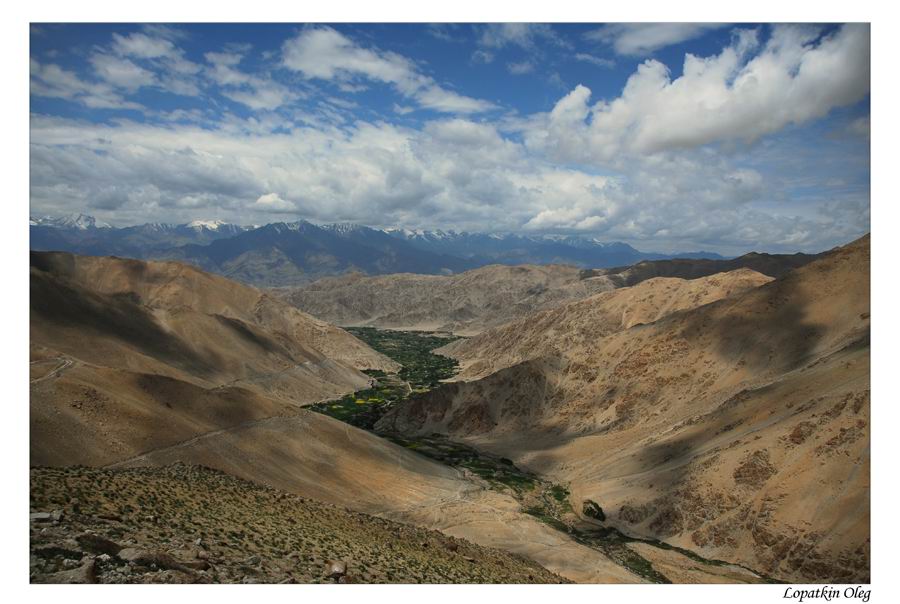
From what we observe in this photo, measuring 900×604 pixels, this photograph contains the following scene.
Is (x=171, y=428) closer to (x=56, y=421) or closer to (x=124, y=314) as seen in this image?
(x=56, y=421)

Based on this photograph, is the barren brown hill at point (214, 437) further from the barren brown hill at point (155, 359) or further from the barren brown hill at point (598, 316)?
the barren brown hill at point (598, 316)

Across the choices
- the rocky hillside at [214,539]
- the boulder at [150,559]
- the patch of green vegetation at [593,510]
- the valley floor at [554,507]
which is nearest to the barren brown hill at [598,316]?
the valley floor at [554,507]

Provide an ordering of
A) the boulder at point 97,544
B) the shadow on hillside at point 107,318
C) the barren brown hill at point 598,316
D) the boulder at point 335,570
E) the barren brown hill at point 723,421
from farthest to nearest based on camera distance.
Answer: the barren brown hill at point 598,316 < the shadow on hillside at point 107,318 < the barren brown hill at point 723,421 < the boulder at point 335,570 < the boulder at point 97,544

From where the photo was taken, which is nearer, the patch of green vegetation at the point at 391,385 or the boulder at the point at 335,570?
the boulder at the point at 335,570

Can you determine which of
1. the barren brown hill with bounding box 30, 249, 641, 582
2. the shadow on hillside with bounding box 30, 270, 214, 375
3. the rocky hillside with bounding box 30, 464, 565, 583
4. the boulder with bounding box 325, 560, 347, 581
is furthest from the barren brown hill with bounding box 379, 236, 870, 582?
the shadow on hillside with bounding box 30, 270, 214, 375

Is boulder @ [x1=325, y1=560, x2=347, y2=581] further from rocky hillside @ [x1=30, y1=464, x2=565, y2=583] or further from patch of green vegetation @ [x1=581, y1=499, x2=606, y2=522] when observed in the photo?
patch of green vegetation @ [x1=581, y1=499, x2=606, y2=522]

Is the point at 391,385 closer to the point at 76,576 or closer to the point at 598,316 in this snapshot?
the point at 598,316

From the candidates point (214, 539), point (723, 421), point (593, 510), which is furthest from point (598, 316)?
point (214, 539)
